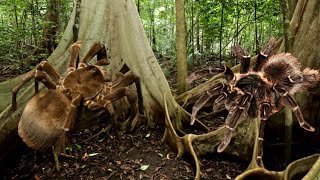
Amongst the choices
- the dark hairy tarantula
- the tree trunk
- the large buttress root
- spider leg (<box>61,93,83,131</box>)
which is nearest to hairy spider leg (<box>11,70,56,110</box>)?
spider leg (<box>61,93,83,131</box>)

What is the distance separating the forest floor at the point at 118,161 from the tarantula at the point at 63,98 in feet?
1.55

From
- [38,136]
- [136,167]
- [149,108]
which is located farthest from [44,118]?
[149,108]

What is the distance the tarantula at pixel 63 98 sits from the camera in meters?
3.54

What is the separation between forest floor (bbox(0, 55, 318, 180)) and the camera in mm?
3734

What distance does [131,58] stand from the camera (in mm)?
4711

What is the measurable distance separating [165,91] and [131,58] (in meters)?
0.71

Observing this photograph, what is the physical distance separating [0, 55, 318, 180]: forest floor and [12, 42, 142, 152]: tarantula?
0.47 metres

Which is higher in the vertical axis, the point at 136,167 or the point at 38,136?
the point at 38,136

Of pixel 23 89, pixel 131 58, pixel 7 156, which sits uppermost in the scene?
pixel 131 58

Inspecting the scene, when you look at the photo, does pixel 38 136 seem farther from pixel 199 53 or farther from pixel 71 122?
pixel 199 53

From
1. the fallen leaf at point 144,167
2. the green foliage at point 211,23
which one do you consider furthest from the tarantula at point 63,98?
the green foliage at point 211,23

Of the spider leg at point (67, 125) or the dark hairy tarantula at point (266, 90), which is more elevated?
the dark hairy tarantula at point (266, 90)

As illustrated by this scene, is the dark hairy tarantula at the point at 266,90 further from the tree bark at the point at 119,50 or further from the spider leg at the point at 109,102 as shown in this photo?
the tree bark at the point at 119,50

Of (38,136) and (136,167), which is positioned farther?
(136,167)
